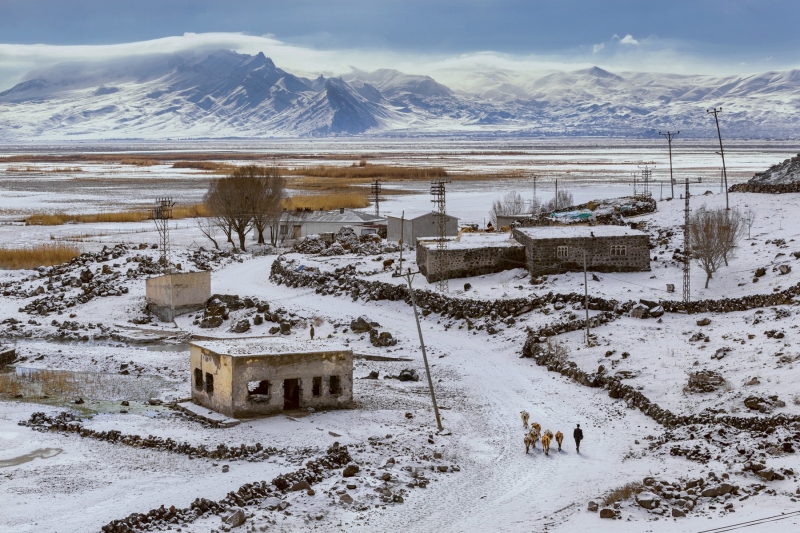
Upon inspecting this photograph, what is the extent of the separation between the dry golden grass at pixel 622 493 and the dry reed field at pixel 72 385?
1541 centimetres

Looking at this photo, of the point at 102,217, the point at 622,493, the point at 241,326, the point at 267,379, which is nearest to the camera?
the point at 622,493

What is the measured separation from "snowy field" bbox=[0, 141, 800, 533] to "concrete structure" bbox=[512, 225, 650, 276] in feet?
2.31

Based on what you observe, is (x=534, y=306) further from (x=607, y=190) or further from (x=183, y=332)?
(x=607, y=190)

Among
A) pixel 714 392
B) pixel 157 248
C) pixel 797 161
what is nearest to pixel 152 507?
pixel 714 392

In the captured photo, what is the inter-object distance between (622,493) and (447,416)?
24.8ft

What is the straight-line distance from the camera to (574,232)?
140 ft

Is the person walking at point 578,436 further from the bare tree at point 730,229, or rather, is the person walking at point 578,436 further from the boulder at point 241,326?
the boulder at point 241,326

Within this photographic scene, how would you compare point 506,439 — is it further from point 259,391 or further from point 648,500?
point 259,391

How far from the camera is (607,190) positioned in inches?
3750

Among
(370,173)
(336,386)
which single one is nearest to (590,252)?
(336,386)

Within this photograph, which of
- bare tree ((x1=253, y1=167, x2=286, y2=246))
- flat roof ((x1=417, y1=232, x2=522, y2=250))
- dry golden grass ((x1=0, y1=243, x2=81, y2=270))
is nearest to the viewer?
flat roof ((x1=417, y1=232, x2=522, y2=250))

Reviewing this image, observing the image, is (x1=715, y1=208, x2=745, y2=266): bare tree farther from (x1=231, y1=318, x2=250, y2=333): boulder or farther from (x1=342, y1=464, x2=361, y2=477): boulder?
(x1=342, y1=464, x2=361, y2=477): boulder

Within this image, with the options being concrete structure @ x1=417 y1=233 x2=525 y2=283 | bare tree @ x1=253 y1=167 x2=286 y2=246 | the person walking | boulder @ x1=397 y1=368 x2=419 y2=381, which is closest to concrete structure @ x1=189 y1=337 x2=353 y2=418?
boulder @ x1=397 y1=368 x2=419 y2=381

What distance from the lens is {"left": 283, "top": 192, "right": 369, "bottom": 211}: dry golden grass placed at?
81.8 m
